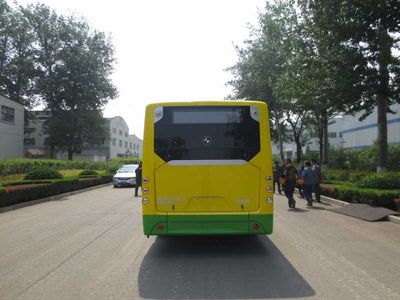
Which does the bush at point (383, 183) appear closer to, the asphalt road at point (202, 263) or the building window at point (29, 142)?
the asphalt road at point (202, 263)

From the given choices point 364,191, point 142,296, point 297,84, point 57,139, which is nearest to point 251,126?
point 142,296

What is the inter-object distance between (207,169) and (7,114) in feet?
163

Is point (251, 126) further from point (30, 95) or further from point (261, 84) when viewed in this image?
point (30, 95)

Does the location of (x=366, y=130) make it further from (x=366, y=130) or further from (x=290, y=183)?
(x=290, y=183)

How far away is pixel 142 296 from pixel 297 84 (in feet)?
69.6

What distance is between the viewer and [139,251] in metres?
8.63

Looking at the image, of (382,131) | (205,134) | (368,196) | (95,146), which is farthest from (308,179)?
(95,146)

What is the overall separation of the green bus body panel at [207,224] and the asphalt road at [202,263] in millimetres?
454

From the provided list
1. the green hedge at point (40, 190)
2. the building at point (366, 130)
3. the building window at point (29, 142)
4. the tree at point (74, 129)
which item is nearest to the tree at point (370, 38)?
the green hedge at point (40, 190)

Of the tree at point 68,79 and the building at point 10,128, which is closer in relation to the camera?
the building at point 10,128

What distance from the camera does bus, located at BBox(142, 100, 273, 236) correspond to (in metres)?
8.01

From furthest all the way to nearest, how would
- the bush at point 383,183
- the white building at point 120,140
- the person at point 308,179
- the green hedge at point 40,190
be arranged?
the white building at point 120,140, the green hedge at point 40,190, the person at point 308,179, the bush at point 383,183

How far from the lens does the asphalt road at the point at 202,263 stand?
581 cm

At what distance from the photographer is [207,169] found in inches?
319
